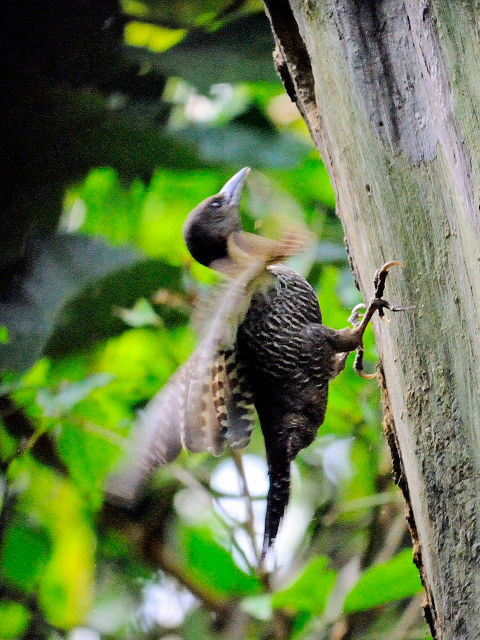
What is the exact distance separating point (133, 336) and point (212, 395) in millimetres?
1316

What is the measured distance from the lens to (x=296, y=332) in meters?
1.95

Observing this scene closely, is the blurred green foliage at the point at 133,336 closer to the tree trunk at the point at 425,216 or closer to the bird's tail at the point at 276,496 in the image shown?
the bird's tail at the point at 276,496

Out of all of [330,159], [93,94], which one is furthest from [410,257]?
[93,94]

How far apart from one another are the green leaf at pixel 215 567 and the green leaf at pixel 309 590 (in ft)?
1.76

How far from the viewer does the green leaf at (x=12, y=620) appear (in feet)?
9.55

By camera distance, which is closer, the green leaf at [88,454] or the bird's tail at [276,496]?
the bird's tail at [276,496]

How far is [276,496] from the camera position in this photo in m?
1.90

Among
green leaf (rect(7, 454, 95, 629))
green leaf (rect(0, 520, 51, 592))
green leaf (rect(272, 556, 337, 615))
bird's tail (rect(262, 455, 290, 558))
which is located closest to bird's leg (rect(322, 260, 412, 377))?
Answer: bird's tail (rect(262, 455, 290, 558))

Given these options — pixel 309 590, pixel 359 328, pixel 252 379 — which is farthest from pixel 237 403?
pixel 309 590

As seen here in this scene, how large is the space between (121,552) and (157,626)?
29 centimetres

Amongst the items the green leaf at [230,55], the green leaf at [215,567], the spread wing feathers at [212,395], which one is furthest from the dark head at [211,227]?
the green leaf at [215,567]

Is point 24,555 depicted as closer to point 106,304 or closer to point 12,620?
point 12,620

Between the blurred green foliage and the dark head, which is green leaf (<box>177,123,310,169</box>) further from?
the dark head

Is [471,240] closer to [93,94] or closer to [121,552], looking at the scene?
[93,94]
